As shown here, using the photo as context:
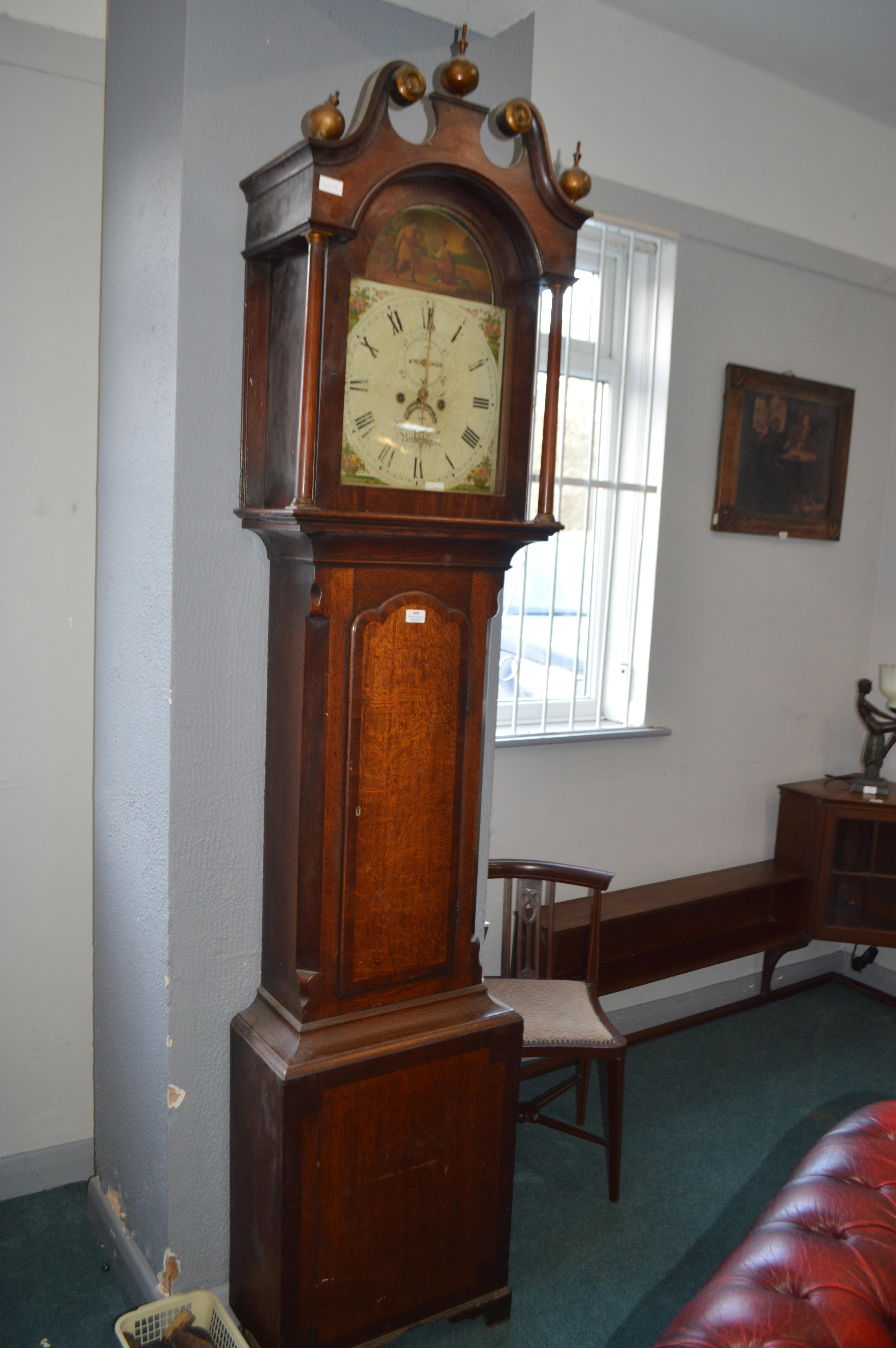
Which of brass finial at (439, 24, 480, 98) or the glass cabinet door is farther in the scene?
the glass cabinet door

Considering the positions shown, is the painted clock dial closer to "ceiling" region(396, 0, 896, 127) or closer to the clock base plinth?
the clock base plinth

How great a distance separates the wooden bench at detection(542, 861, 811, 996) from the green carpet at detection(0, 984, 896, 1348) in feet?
1.00

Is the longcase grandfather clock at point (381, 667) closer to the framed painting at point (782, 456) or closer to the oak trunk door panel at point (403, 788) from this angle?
the oak trunk door panel at point (403, 788)

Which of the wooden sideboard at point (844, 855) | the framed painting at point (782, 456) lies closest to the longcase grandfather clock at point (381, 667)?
the framed painting at point (782, 456)

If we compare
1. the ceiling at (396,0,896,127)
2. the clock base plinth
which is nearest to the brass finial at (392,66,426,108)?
the clock base plinth

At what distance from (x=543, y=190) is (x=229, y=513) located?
0.77 m

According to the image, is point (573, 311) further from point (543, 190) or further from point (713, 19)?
point (543, 190)

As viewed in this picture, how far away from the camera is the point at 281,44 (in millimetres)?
1685

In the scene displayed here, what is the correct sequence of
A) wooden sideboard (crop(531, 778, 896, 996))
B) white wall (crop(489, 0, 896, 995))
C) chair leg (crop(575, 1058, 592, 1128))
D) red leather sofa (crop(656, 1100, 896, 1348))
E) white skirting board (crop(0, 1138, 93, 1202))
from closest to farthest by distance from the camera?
red leather sofa (crop(656, 1100, 896, 1348)) → white skirting board (crop(0, 1138, 93, 1202)) → chair leg (crop(575, 1058, 592, 1128)) → white wall (crop(489, 0, 896, 995)) → wooden sideboard (crop(531, 778, 896, 996))

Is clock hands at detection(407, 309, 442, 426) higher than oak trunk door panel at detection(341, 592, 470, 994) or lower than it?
higher

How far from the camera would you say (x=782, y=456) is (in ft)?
11.3

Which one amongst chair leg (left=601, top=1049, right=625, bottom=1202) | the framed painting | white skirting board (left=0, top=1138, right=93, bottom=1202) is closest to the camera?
white skirting board (left=0, top=1138, right=93, bottom=1202)

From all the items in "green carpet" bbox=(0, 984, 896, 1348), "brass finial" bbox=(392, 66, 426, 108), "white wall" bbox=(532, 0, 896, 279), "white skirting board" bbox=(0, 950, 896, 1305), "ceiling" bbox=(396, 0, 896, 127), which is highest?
"ceiling" bbox=(396, 0, 896, 127)

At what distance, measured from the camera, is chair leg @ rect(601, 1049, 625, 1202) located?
2439mm
